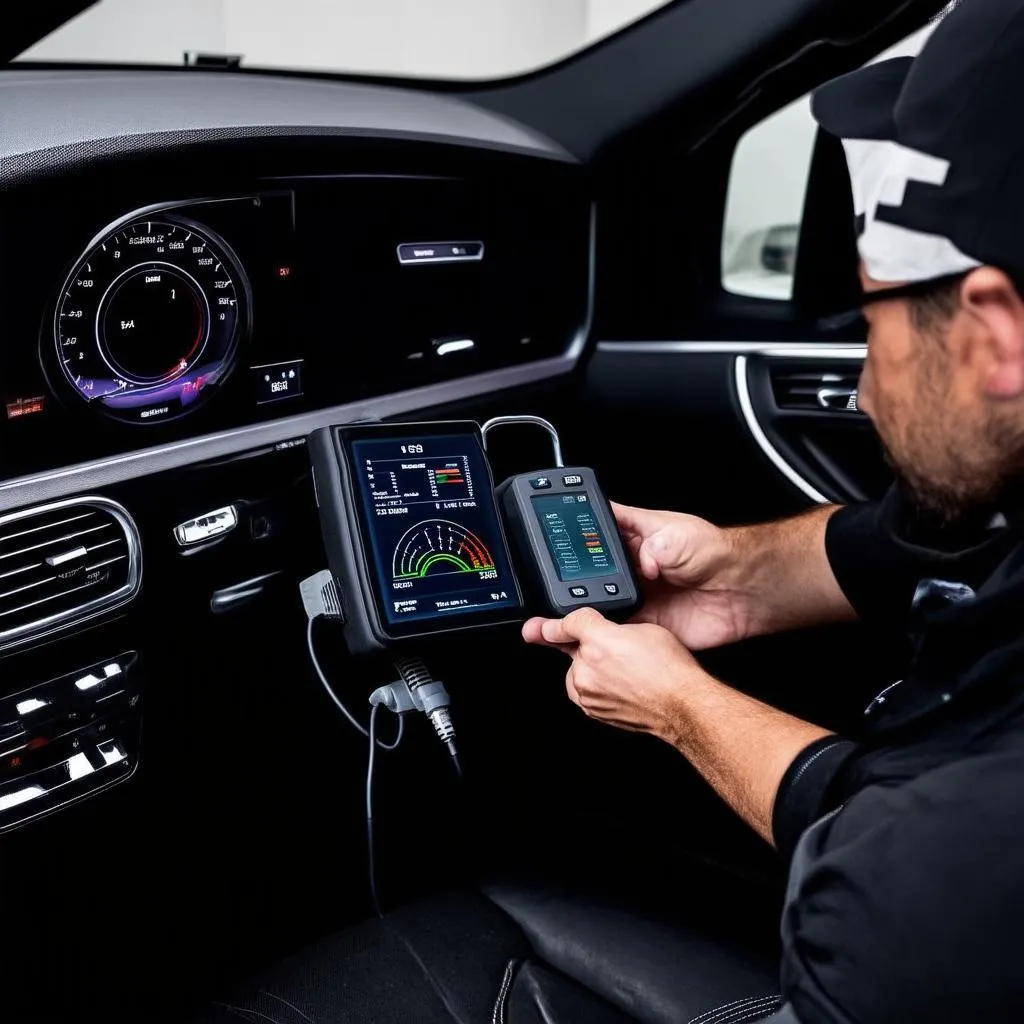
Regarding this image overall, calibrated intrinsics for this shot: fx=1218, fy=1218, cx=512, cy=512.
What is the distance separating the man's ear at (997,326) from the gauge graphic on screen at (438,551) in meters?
0.62

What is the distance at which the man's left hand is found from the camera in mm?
1189

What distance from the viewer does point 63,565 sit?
4.02ft

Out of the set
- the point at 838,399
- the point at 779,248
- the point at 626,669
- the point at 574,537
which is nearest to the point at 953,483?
the point at 626,669

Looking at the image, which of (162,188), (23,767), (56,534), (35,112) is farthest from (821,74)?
(23,767)

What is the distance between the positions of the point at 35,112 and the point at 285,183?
11.4 inches

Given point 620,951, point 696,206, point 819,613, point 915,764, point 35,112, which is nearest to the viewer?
point 915,764

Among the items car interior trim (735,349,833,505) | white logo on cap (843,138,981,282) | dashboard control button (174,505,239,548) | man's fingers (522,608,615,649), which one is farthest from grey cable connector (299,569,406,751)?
car interior trim (735,349,833,505)

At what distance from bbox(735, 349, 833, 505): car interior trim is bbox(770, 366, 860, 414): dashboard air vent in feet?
0.13

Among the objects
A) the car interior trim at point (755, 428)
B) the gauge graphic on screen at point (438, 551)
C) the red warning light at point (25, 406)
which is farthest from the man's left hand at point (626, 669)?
the car interior trim at point (755, 428)

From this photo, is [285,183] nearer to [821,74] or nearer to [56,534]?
[56,534]

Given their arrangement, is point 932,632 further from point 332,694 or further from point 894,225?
point 332,694

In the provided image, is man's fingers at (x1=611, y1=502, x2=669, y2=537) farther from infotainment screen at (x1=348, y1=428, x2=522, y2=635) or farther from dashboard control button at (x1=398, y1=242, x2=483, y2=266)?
dashboard control button at (x1=398, y1=242, x2=483, y2=266)

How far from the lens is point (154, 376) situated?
1292mm

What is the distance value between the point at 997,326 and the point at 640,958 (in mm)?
751
